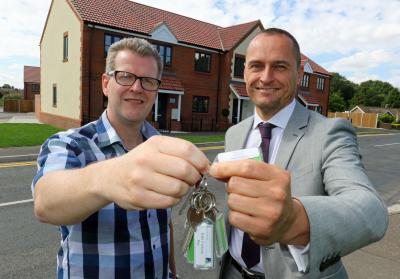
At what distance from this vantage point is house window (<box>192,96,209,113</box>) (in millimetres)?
22828

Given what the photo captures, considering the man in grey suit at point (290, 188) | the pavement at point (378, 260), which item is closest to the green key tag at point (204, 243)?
the man in grey suit at point (290, 188)

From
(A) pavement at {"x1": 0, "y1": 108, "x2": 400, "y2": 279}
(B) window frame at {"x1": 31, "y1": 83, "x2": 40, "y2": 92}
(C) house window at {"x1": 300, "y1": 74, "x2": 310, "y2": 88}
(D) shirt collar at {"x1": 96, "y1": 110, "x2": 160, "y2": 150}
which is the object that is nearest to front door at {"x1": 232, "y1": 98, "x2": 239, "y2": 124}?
(C) house window at {"x1": 300, "y1": 74, "x2": 310, "y2": 88}

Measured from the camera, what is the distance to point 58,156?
1.47m

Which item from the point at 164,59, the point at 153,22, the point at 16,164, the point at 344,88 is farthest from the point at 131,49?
the point at 344,88

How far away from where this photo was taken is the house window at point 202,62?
74.4 feet

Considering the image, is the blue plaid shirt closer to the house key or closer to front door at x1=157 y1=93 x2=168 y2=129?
the house key

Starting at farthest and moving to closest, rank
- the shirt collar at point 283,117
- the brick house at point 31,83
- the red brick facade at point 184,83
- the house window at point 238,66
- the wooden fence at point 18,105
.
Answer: the brick house at point 31,83, the wooden fence at point 18,105, the house window at point 238,66, the red brick facade at point 184,83, the shirt collar at point 283,117

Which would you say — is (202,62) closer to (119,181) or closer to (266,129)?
(266,129)

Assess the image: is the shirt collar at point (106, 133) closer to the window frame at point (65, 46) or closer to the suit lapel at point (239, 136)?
the suit lapel at point (239, 136)

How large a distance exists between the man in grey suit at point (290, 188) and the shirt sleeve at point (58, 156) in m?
0.83

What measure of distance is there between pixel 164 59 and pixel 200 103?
14.7 feet

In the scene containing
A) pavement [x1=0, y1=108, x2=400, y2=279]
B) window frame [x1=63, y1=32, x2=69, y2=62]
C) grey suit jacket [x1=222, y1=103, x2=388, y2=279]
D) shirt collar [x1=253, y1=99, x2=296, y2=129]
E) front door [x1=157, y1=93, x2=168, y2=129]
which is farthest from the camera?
front door [x1=157, y1=93, x2=168, y2=129]

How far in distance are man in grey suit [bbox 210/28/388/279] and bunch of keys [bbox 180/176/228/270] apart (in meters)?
0.19

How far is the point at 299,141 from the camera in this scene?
197 centimetres
